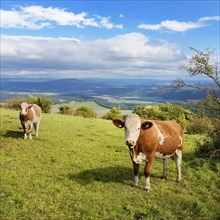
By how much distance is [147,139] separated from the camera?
13.0 m

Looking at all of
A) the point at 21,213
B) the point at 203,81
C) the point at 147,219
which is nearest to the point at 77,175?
the point at 21,213

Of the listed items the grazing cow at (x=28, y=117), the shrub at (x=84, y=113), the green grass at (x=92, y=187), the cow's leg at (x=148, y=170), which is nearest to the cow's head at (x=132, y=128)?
the cow's leg at (x=148, y=170)

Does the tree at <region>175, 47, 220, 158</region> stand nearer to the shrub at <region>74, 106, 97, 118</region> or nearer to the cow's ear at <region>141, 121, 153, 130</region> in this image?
the cow's ear at <region>141, 121, 153, 130</region>

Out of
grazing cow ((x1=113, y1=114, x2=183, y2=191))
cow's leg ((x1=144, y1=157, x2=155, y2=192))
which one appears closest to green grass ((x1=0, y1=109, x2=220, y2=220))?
cow's leg ((x1=144, y1=157, x2=155, y2=192))

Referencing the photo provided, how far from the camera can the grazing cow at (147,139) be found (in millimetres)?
12328

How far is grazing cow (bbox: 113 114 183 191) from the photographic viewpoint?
12328mm

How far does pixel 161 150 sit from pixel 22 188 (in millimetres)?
6446

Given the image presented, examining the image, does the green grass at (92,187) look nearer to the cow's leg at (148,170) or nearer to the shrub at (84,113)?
the cow's leg at (148,170)

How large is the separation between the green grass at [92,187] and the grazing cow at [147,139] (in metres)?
→ 1.35

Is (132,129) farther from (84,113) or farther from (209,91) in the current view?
(84,113)

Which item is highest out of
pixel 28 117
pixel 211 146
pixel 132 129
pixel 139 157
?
pixel 132 129

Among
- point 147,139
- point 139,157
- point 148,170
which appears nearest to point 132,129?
point 147,139

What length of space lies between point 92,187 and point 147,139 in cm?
344

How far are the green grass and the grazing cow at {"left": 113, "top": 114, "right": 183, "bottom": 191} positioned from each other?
1.35 m
